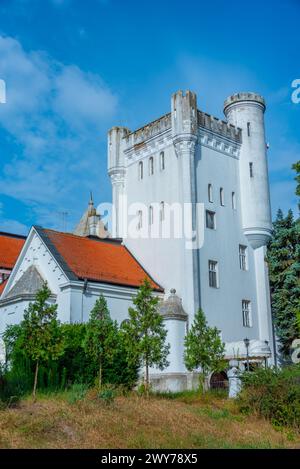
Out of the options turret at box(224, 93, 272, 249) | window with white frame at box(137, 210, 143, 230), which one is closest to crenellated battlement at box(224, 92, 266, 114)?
turret at box(224, 93, 272, 249)

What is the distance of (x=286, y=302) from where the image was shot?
3791 centimetres

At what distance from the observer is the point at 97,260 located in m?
34.4

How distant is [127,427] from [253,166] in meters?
25.6

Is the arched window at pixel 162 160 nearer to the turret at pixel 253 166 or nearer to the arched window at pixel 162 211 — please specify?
the arched window at pixel 162 211

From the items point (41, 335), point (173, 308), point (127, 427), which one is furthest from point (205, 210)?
point (127, 427)

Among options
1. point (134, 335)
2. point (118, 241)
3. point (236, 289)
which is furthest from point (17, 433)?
point (118, 241)

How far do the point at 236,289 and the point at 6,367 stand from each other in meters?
15.4

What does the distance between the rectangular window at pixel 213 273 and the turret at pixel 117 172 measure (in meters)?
8.15

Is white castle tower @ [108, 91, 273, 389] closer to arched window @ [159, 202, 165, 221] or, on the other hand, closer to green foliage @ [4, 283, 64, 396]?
arched window @ [159, 202, 165, 221]

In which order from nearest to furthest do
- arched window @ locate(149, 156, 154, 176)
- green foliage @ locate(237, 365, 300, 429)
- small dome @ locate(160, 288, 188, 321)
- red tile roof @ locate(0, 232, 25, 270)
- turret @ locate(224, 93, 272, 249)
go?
green foliage @ locate(237, 365, 300, 429) < small dome @ locate(160, 288, 188, 321) < turret @ locate(224, 93, 272, 249) < arched window @ locate(149, 156, 154, 176) < red tile roof @ locate(0, 232, 25, 270)

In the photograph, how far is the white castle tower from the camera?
33344 mm

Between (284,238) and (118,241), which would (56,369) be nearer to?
(118,241)

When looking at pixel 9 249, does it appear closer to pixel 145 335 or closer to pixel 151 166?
pixel 151 166

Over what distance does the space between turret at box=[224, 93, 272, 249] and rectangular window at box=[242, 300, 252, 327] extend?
12.7 ft
